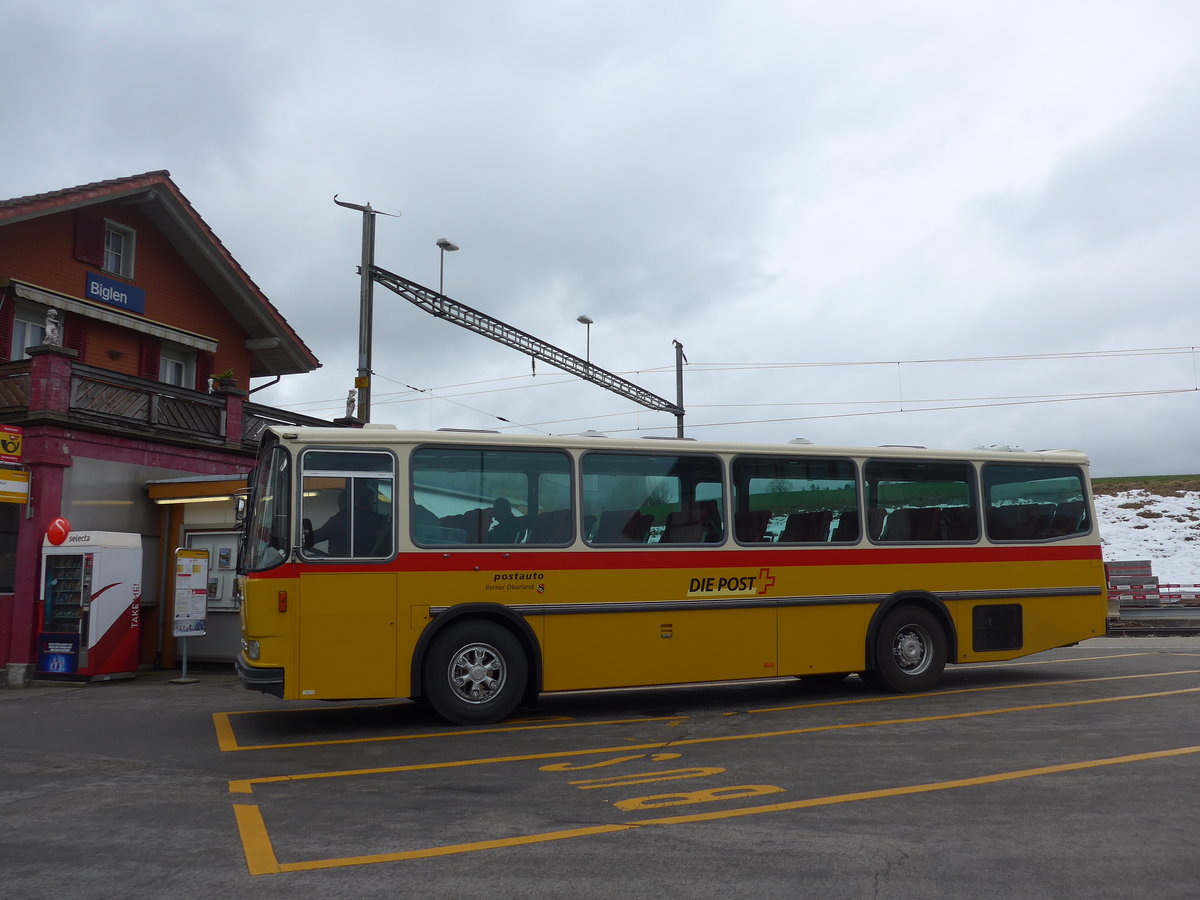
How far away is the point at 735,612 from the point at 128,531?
430 inches

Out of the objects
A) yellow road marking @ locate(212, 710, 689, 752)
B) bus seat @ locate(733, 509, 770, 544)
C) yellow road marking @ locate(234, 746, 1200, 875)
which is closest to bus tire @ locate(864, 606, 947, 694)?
bus seat @ locate(733, 509, 770, 544)

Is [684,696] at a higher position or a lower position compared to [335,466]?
lower

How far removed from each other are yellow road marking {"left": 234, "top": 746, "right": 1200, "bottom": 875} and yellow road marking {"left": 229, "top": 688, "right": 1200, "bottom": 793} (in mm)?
1020

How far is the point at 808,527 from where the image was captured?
11.8 m

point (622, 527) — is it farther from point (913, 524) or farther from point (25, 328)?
point (25, 328)

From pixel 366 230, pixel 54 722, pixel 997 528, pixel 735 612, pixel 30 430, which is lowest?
pixel 54 722

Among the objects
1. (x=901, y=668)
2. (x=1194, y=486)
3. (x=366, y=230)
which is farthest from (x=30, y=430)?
(x=1194, y=486)

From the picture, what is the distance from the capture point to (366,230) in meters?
20.1

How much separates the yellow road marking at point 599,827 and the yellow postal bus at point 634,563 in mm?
3239

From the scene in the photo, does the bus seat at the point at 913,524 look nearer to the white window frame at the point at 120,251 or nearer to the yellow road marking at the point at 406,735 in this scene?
the yellow road marking at the point at 406,735

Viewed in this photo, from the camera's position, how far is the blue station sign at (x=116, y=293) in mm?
20812

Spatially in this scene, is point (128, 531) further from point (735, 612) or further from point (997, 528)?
point (997, 528)

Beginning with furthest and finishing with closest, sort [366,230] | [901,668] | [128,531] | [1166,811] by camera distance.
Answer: [366,230] < [128,531] < [901,668] < [1166,811]

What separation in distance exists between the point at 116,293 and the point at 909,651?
661 inches
